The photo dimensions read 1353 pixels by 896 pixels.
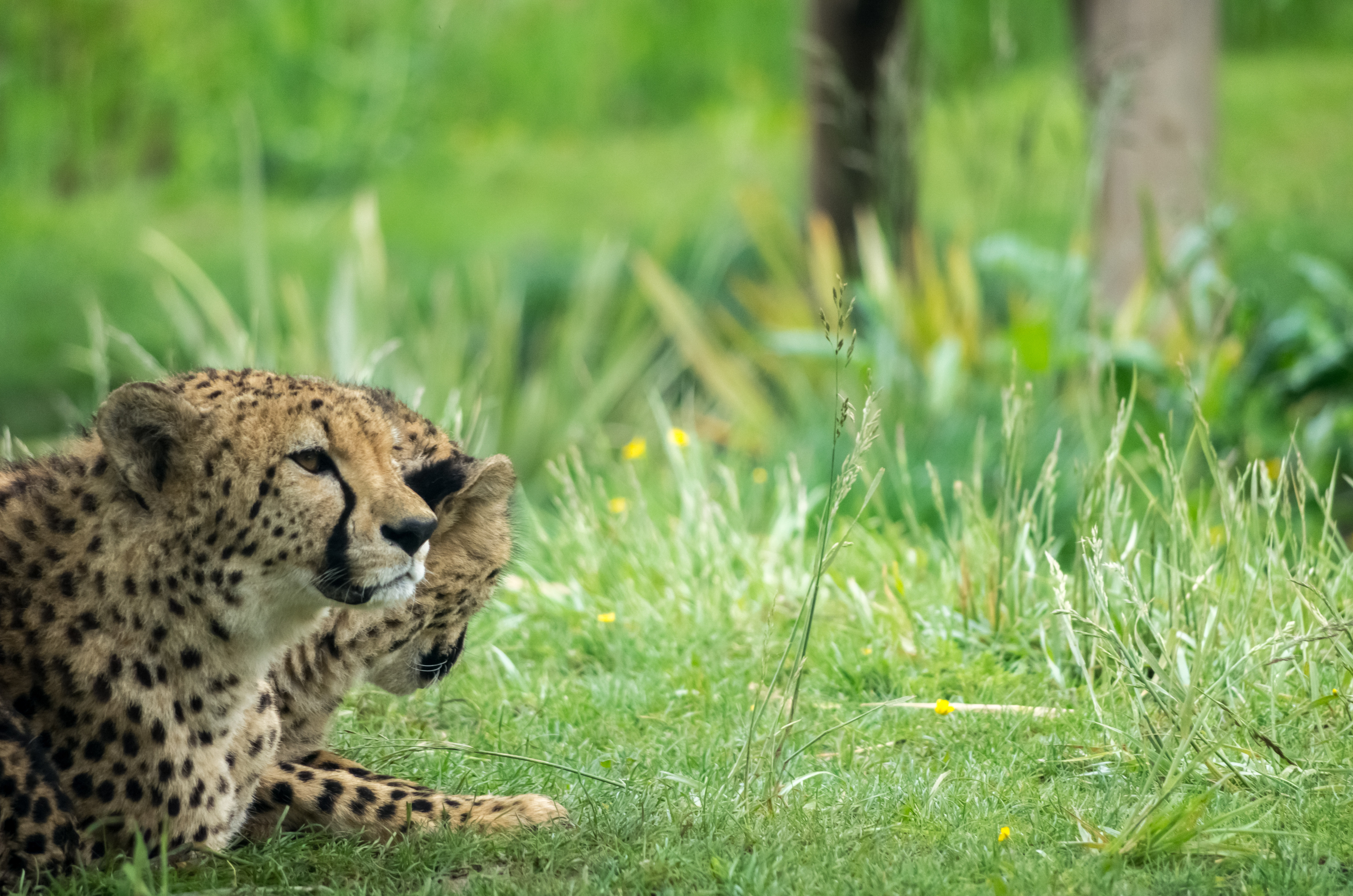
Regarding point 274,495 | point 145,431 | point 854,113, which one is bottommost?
point 854,113

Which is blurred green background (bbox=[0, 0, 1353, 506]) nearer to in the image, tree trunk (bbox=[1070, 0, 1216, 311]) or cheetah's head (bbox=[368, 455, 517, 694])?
tree trunk (bbox=[1070, 0, 1216, 311])

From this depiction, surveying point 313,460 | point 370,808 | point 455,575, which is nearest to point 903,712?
point 455,575

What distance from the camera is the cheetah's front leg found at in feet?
8.28

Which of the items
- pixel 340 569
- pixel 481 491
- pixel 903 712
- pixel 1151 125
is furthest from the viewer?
pixel 1151 125

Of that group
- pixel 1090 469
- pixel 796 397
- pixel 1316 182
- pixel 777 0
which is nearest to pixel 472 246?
pixel 777 0

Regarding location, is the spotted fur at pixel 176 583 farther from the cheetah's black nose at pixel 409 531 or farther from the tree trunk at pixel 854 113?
the tree trunk at pixel 854 113

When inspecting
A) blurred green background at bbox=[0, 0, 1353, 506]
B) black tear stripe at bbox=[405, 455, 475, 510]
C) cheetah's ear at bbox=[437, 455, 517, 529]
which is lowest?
blurred green background at bbox=[0, 0, 1353, 506]

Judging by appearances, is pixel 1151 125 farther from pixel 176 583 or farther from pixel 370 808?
pixel 176 583

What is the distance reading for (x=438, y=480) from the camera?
2.55 meters

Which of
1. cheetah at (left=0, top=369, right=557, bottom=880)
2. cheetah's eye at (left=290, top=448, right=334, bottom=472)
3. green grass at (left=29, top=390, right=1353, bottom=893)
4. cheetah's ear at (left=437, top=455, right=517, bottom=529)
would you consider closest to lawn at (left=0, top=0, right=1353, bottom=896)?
green grass at (left=29, top=390, right=1353, bottom=893)

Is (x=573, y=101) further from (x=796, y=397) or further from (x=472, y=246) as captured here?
(x=796, y=397)

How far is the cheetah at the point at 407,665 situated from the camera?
2547 millimetres

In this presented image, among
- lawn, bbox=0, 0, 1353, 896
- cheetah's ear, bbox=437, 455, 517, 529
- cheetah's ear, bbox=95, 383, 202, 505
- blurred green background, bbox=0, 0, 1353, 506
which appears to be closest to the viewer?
cheetah's ear, bbox=95, 383, 202, 505

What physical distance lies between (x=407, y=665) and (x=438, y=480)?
0.44 meters
